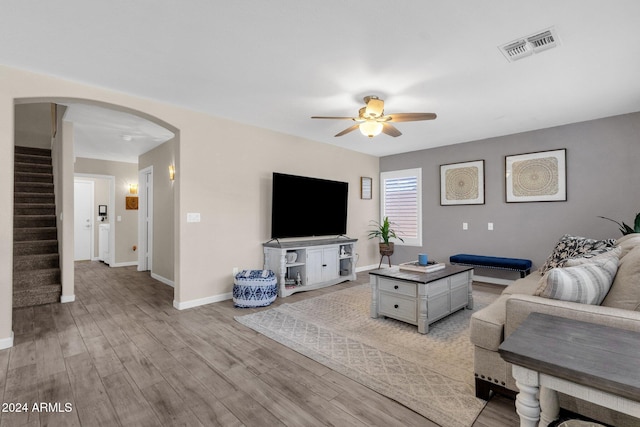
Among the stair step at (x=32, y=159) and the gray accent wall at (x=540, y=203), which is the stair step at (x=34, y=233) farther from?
the gray accent wall at (x=540, y=203)

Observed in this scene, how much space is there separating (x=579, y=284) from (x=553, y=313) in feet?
0.92

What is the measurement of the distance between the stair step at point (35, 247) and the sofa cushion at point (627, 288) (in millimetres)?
6551

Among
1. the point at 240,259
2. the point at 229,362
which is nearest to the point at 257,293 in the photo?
the point at 240,259

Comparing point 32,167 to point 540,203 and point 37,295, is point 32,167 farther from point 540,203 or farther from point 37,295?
point 540,203

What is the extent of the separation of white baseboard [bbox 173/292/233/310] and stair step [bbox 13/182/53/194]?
12.9 feet

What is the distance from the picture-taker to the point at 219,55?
8.28 feet

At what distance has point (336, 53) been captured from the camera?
8.13 feet

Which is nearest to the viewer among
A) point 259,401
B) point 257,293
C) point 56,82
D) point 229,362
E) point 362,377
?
point 259,401

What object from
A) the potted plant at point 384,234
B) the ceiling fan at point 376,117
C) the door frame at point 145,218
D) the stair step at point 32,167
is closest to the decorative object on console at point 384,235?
the potted plant at point 384,234

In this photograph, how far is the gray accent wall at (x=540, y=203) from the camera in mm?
3977

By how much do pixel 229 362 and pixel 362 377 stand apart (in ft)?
3.49

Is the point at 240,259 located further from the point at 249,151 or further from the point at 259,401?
the point at 259,401

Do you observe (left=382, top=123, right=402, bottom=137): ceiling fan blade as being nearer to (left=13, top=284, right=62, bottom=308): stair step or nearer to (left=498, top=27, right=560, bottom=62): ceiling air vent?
(left=498, top=27, right=560, bottom=62): ceiling air vent

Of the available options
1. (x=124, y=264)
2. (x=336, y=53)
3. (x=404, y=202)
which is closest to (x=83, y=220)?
(x=124, y=264)
